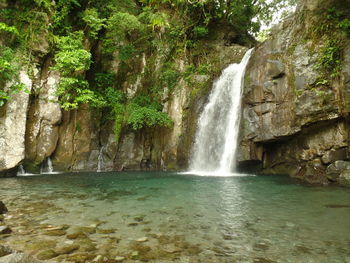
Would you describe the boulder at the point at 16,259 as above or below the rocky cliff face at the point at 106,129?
below

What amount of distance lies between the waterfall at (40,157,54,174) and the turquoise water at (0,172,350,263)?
17.6 ft

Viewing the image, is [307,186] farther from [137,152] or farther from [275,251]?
[137,152]

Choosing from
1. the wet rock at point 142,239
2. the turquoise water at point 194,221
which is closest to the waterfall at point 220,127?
the turquoise water at point 194,221

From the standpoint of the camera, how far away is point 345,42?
31.2 feet

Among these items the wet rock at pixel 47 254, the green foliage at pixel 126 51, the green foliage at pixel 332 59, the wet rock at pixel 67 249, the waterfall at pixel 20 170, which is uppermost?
the green foliage at pixel 126 51

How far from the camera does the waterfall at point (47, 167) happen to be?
513 inches

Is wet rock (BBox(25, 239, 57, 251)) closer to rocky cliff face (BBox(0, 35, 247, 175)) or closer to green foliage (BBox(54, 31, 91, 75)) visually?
rocky cliff face (BBox(0, 35, 247, 175))

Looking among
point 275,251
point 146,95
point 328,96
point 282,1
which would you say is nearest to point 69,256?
point 275,251

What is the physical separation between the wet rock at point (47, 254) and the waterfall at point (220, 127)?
955cm

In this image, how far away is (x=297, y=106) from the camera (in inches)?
401

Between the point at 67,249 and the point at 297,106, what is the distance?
9533 mm

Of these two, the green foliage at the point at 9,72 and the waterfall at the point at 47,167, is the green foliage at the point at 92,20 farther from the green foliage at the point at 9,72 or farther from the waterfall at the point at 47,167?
the waterfall at the point at 47,167

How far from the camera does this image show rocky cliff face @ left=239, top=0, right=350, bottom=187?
9500mm

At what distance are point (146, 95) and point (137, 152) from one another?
3.53 meters
